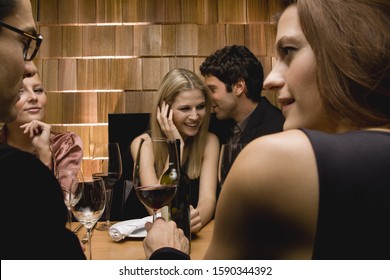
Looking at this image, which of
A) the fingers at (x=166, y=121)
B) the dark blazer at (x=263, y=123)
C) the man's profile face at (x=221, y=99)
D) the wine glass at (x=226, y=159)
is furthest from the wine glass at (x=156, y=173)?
the man's profile face at (x=221, y=99)

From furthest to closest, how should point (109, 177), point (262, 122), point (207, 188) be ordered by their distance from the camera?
point (262, 122), point (207, 188), point (109, 177)

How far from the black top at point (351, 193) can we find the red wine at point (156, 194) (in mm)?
545

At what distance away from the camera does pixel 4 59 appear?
3.27 feet

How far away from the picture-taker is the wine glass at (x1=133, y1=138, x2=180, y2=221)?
3.35ft

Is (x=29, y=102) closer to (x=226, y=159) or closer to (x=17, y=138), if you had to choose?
(x=17, y=138)

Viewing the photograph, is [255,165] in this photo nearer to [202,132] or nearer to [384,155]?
[384,155]

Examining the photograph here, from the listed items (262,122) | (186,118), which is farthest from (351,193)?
(262,122)

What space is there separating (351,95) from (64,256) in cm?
60

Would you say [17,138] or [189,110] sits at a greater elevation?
[189,110]

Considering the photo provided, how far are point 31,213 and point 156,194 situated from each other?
14.8 inches

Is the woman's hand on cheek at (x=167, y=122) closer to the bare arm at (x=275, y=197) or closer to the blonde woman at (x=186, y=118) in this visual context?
the blonde woman at (x=186, y=118)

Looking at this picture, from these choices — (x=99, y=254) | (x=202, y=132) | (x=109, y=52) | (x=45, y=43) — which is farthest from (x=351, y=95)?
(x=45, y=43)

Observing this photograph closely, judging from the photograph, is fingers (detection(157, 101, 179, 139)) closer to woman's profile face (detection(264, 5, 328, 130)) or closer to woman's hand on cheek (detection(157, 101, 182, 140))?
woman's hand on cheek (detection(157, 101, 182, 140))

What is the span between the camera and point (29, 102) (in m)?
2.33
